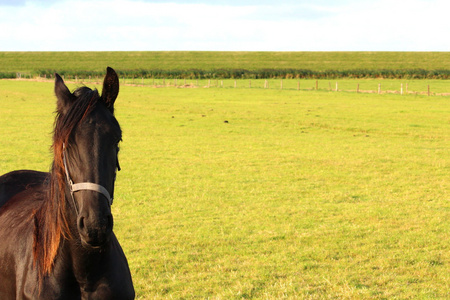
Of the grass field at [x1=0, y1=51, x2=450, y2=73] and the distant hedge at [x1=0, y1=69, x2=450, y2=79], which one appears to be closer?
the distant hedge at [x1=0, y1=69, x2=450, y2=79]

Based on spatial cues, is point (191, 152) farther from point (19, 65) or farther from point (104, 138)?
point (19, 65)

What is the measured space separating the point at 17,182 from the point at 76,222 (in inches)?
103

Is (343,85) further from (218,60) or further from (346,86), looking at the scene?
(218,60)

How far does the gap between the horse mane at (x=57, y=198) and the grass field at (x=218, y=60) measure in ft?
341

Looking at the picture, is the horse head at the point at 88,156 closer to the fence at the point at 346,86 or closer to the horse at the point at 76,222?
the horse at the point at 76,222

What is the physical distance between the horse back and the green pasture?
75.6 inches

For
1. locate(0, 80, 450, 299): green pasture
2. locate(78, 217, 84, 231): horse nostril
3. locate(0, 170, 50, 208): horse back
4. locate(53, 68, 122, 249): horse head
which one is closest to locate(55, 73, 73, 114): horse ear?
locate(53, 68, 122, 249): horse head

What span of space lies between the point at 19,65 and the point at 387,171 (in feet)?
371

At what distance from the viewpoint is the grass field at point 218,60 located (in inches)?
4279

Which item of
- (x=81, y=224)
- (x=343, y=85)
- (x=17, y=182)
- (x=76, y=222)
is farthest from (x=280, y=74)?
(x=81, y=224)

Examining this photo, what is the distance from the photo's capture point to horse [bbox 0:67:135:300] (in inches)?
113

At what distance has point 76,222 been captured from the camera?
312 cm

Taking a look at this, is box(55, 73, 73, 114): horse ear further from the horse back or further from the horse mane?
the horse back

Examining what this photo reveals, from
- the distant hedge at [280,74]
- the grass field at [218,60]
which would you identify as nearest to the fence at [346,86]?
the distant hedge at [280,74]
